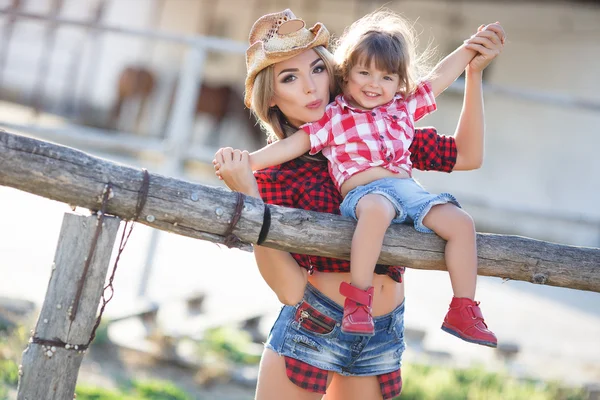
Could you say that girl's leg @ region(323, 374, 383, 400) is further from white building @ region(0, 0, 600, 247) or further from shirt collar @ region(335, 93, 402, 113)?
white building @ region(0, 0, 600, 247)

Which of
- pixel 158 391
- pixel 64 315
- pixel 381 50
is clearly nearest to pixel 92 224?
pixel 64 315

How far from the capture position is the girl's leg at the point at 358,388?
2.38m

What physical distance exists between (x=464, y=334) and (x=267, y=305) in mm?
3838

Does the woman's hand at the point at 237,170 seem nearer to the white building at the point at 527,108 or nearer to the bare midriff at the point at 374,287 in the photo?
the bare midriff at the point at 374,287

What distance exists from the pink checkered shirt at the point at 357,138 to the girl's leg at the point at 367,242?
208 millimetres

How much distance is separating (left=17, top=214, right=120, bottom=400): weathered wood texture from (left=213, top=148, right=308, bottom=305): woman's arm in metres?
0.34

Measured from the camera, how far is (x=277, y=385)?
231 centimetres

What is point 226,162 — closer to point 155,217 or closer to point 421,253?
point 155,217

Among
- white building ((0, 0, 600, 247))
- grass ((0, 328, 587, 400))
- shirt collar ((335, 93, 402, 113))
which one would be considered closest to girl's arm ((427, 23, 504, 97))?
shirt collar ((335, 93, 402, 113))

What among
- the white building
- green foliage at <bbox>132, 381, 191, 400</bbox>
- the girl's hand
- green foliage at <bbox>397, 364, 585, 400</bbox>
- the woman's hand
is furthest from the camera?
the white building

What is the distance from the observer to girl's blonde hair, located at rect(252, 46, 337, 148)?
2.43 m

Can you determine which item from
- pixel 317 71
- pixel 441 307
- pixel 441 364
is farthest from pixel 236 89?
pixel 317 71

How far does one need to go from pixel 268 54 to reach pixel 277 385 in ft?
3.20

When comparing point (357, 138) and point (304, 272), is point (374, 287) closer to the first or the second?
point (304, 272)
